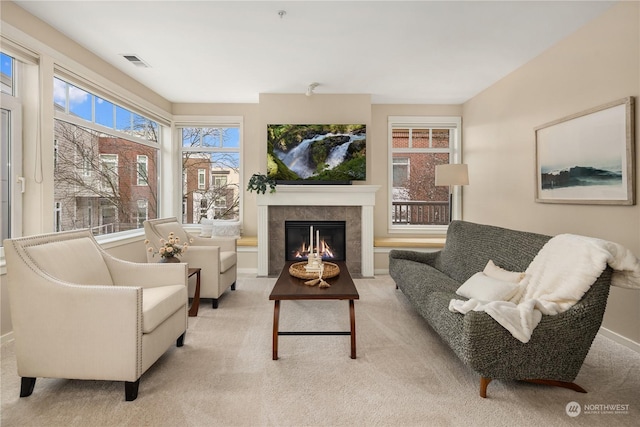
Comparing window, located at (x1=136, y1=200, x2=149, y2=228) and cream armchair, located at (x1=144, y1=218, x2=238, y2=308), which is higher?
window, located at (x1=136, y1=200, x2=149, y2=228)

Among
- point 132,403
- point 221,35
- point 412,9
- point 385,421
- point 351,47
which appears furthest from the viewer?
point 351,47

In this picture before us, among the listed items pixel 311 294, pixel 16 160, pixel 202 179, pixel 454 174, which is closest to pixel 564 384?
pixel 311 294

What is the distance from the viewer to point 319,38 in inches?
117

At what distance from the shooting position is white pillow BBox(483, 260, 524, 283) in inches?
83.9

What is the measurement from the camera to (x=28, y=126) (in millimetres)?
2641

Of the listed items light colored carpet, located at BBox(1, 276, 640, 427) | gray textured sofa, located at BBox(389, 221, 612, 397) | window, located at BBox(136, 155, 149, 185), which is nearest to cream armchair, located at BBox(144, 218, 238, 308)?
light colored carpet, located at BBox(1, 276, 640, 427)

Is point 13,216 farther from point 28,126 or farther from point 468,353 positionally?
point 468,353

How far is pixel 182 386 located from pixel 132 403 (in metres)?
0.25

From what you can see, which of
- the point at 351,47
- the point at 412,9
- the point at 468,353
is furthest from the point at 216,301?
the point at 412,9

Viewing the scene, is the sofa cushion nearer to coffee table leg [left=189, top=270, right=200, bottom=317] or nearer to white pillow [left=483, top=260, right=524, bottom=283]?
white pillow [left=483, top=260, right=524, bottom=283]

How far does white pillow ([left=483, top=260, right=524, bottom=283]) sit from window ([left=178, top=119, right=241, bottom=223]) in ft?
12.5

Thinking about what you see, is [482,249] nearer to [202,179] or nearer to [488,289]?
[488,289]

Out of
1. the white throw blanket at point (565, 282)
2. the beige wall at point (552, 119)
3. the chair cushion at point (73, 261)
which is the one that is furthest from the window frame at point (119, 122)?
the beige wall at point (552, 119)

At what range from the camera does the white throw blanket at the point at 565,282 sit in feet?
5.30
